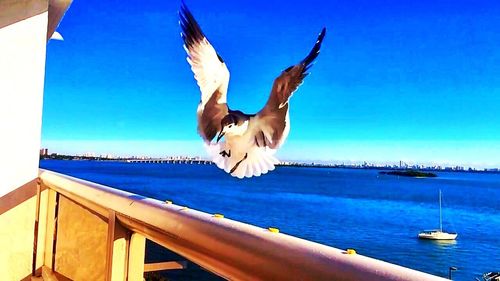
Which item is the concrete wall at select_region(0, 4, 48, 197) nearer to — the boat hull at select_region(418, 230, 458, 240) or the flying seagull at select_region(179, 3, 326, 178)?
the flying seagull at select_region(179, 3, 326, 178)

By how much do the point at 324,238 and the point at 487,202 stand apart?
3615 centimetres

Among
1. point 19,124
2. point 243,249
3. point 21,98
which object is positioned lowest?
point 243,249

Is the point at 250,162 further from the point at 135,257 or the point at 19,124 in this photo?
the point at 19,124

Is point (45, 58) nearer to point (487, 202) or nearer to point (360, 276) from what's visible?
point (360, 276)

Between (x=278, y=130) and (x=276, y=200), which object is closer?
(x=278, y=130)

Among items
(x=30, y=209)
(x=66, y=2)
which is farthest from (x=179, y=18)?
(x=30, y=209)

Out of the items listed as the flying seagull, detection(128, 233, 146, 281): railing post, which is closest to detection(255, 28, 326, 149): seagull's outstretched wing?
the flying seagull

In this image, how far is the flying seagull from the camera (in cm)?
159

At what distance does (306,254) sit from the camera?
420mm

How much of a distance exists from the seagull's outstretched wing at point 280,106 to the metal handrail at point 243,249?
786 mm

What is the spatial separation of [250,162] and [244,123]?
0.16 meters

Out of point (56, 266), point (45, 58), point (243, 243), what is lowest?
point (56, 266)

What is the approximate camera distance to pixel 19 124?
1.67 metres

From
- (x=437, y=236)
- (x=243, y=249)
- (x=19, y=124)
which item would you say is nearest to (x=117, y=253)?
(x=243, y=249)
